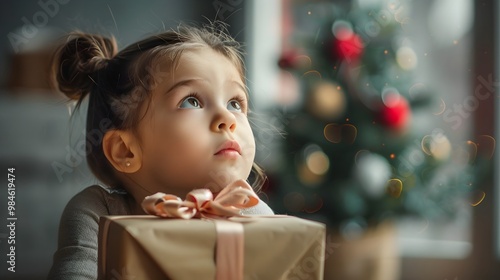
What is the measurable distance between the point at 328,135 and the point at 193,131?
2.53ft

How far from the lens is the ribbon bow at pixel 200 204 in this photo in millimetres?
660

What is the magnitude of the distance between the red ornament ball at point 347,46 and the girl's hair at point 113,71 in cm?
59

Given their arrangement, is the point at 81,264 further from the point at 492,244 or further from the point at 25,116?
the point at 492,244

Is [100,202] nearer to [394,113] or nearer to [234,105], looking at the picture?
[234,105]

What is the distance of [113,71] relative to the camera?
0.90m

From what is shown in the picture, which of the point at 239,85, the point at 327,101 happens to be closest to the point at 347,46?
the point at 327,101

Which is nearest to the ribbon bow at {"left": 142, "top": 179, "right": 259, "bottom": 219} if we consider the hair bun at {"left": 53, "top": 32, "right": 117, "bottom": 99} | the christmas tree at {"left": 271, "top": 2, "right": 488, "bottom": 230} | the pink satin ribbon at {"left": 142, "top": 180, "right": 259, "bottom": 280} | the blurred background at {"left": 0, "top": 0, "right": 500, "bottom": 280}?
the pink satin ribbon at {"left": 142, "top": 180, "right": 259, "bottom": 280}

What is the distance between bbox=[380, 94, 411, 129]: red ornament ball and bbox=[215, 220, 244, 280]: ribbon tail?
94 cm

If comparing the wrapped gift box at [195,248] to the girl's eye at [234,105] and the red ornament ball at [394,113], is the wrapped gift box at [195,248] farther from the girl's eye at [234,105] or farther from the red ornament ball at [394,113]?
the red ornament ball at [394,113]

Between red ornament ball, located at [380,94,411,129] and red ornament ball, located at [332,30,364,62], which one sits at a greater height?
red ornament ball, located at [332,30,364,62]

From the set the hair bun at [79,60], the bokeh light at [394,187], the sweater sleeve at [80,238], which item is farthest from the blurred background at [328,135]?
the sweater sleeve at [80,238]

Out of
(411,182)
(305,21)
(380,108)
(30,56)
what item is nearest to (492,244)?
(411,182)

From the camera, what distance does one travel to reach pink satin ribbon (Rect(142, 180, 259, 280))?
635 millimetres

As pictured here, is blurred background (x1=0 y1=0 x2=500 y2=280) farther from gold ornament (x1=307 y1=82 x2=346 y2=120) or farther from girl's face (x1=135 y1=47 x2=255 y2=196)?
girl's face (x1=135 y1=47 x2=255 y2=196)
